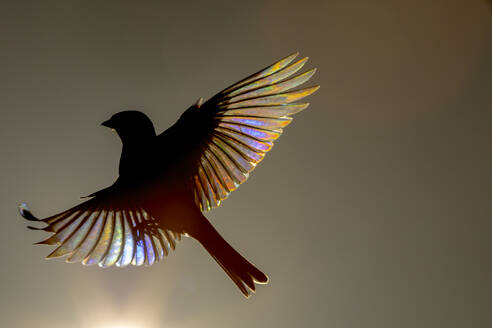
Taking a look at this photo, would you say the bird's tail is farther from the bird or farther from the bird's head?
the bird's head

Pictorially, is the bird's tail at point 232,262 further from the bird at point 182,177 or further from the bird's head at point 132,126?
the bird's head at point 132,126

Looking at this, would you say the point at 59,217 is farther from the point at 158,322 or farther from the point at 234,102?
the point at 158,322

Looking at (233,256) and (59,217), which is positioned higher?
(59,217)

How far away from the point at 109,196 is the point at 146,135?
10 centimetres

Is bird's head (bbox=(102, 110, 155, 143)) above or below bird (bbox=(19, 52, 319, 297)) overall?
above

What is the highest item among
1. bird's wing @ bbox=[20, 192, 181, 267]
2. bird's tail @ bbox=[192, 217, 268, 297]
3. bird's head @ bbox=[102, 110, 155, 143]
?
bird's head @ bbox=[102, 110, 155, 143]

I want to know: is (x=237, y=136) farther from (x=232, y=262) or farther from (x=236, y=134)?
(x=232, y=262)

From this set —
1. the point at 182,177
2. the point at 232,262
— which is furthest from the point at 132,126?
the point at 232,262

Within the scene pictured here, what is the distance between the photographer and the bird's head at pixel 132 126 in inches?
23.2

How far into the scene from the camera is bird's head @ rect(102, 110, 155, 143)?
589 millimetres

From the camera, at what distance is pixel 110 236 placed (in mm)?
636

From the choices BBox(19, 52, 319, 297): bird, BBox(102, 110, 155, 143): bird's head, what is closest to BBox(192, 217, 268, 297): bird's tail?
BBox(19, 52, 319, 297): bird

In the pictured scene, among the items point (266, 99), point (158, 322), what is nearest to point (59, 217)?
point (266, 99)

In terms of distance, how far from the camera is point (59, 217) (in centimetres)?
56
